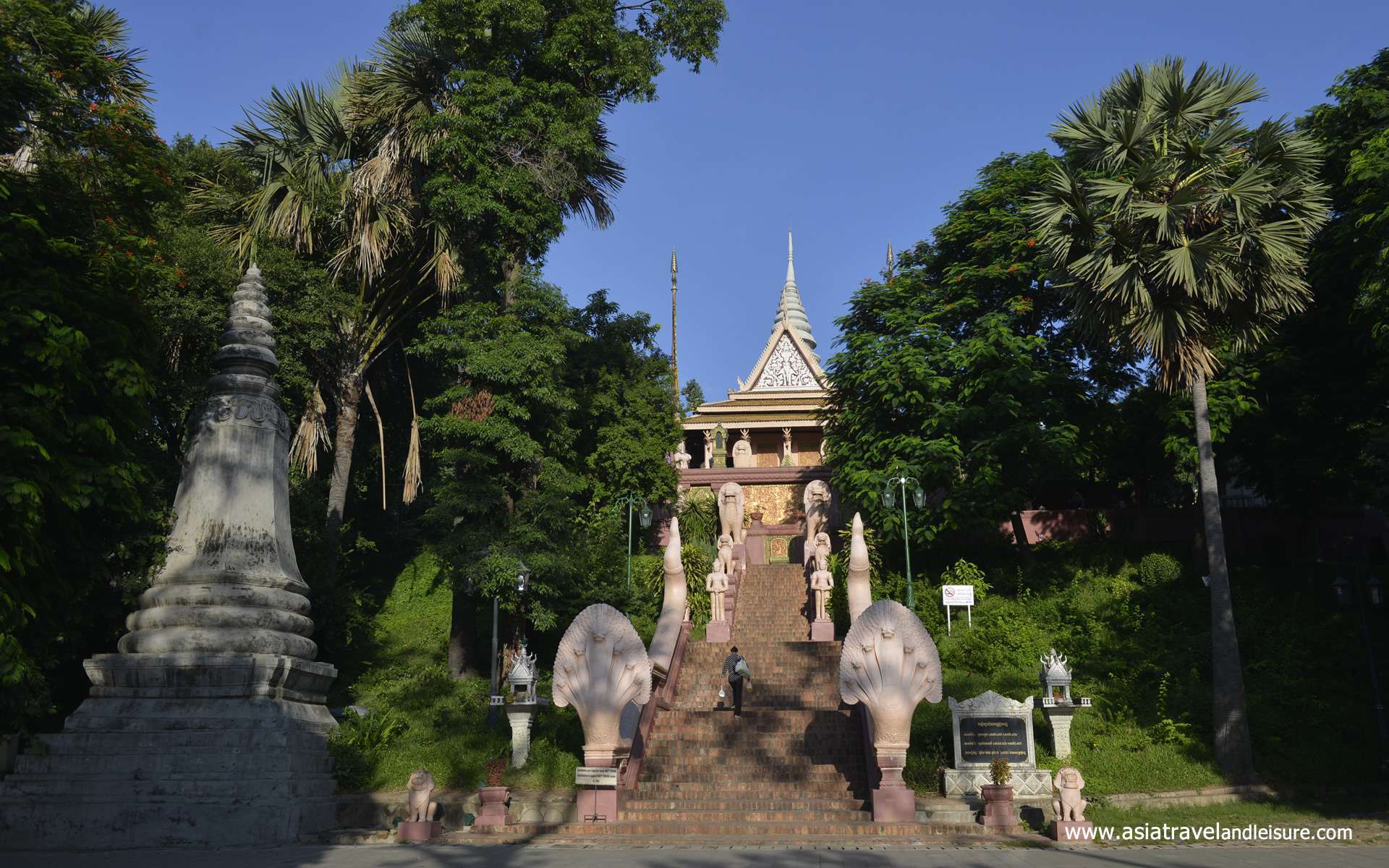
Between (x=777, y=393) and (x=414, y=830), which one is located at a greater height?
(x=777, y=393)

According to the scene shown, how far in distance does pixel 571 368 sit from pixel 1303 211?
629 inches

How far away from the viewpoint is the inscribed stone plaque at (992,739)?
14.6m

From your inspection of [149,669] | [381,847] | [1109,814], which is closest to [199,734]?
[149,669]

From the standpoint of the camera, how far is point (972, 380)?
80.1 feet

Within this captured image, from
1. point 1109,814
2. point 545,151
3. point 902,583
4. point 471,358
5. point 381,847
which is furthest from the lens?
point 902,583

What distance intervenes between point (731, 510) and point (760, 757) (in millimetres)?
15224

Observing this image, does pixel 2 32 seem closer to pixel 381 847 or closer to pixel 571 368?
pixel 381 847

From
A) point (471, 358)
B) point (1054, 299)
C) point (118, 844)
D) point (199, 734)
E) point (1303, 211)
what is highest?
point (1054, 299)

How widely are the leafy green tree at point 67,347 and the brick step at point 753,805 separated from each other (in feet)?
23.2

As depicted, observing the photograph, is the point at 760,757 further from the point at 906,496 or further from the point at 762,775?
the point at 906,496

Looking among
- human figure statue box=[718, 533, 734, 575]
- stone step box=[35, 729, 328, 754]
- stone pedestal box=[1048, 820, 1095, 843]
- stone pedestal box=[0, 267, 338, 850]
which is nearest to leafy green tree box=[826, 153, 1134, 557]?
human figure statue box=[718, 533, 734, 575]

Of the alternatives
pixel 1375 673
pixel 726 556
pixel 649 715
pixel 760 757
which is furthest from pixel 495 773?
pixel 1375 673

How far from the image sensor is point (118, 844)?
37.9ft

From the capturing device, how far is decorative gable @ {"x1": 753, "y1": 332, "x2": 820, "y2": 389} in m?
49.2
